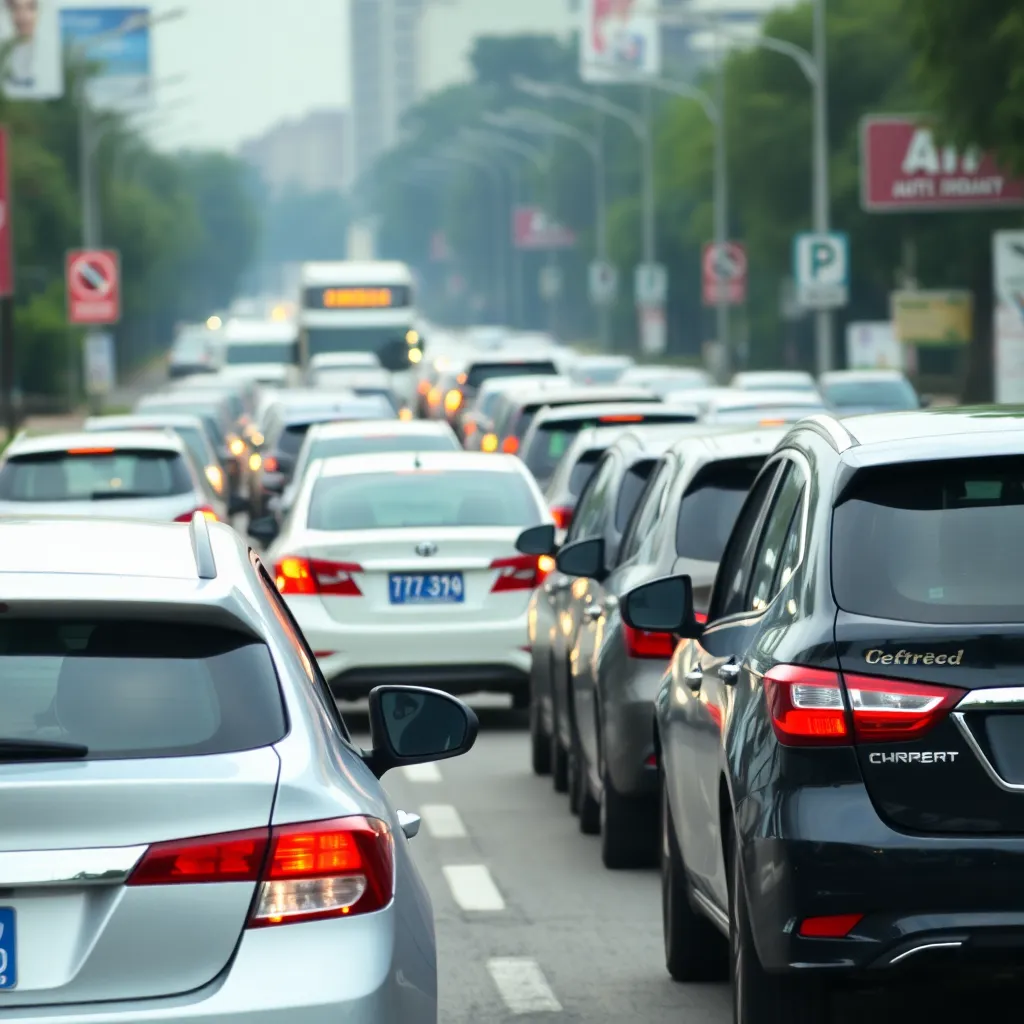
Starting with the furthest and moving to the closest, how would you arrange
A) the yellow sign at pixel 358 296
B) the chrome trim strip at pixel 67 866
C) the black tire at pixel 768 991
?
the yellow sign at pixel 358 296 < the black tire at pixel 768 991 < the chrome trim strip at pixel 67 866

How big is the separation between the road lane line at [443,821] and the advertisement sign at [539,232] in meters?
130

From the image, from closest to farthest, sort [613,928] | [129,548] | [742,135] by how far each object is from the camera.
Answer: [129,548], [613,928], [742,135]

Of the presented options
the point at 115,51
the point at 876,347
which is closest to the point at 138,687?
the point at 876,347

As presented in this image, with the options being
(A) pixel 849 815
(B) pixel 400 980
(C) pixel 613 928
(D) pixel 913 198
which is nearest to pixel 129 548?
(B) pixel 400 980

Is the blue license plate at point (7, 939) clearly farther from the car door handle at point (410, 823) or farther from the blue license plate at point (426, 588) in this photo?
the blue license plate at point (426, 588)

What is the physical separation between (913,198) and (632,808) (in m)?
37.7

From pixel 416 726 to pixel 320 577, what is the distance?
9.81m

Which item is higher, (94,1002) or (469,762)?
(94,1002)

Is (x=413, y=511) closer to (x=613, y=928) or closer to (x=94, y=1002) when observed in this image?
(x=613, y=928)

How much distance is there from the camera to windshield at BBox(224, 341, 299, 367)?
3083 inches

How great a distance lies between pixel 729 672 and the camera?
7.00 meters

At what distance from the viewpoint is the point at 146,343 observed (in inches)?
5655

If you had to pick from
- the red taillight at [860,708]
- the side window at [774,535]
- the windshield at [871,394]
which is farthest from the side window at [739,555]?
the windshield at [871,394]

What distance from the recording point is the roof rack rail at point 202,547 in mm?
5367
